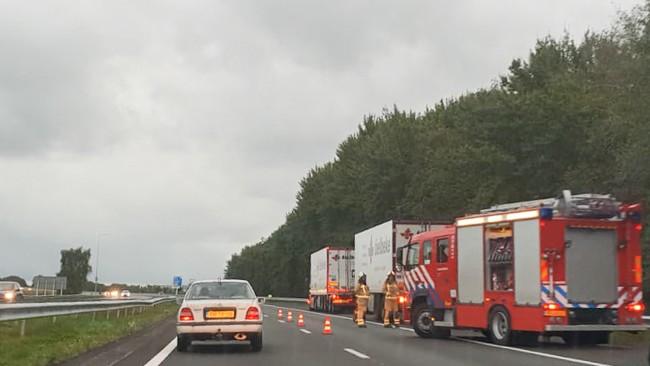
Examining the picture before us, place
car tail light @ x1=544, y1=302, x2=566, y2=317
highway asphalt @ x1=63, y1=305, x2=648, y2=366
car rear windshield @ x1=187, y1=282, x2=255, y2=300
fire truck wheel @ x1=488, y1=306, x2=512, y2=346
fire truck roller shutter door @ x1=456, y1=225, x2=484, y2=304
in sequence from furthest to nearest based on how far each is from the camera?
fire truck roller shutter door @ x1=456, y1=225, x2=484, y2=304, fire truck wheel @ x1=488, y1=306, x2=512, y2=346, car tail light @ x1=544, y1=302, x2=566, y2=317, car rear windshield @ x1=187, y1=282, x2=255, y2=300, highway asphalt @ x1=63, y1=305, x2=648, y2=366

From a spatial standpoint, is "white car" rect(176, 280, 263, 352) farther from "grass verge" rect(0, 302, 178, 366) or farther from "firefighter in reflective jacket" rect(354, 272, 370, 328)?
"firefighter in reflective jacket" rect(354, 272, 370, 328)

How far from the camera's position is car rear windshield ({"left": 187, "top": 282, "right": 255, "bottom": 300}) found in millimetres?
15906

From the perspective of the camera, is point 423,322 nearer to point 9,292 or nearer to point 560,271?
point 560,271

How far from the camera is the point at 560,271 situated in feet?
55.2

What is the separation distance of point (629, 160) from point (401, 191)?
34.3 metres

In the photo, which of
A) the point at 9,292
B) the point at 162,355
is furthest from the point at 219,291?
the point at 9,292

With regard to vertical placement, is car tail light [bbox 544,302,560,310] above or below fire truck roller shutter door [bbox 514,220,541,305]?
below

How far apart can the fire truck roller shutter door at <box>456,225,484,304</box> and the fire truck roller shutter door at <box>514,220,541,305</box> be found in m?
1.50

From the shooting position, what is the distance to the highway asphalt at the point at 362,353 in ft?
44.6

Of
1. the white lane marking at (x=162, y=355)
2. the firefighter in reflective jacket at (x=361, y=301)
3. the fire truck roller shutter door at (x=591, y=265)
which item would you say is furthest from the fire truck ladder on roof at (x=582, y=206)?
the firefighter in reflective jacket at (x=361, y=301)

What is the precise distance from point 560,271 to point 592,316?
1.24 meters

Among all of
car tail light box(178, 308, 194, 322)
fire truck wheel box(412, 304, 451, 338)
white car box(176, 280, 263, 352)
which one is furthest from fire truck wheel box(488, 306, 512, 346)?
car tail light box(178, 308, 194, 322)

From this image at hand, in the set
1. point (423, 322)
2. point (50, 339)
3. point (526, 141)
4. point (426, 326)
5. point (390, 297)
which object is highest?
point (526, 141)

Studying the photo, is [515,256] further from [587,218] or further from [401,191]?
[401,191]
